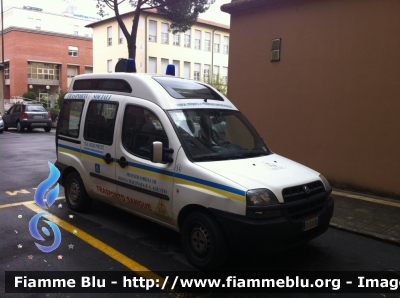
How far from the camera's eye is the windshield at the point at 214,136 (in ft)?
15.3

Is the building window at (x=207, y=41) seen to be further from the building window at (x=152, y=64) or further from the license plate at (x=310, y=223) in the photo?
the license plate at (x=310, y=223)

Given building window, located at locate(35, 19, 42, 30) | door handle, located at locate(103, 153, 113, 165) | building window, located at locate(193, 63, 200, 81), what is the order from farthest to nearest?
1. building window, located at locate(35, 19, 42, 30)
2. building window, located at locate(193, 63, 200, 81)
3. door handle, located at locate(103, 153, 113, 165)

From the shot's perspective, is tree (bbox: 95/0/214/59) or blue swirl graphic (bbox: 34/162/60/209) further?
tree (bbox: 95/0/214/59)

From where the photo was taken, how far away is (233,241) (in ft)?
13.2

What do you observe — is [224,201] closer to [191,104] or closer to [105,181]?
[191,104]

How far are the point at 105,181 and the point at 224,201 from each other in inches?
88.9

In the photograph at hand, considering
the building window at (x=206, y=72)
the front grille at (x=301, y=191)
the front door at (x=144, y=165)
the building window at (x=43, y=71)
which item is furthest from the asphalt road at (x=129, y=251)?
the building window at (x=43, y=71)

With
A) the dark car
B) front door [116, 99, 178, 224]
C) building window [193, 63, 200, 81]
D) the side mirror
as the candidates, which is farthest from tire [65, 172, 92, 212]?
building window [193, 63, 200, 81]

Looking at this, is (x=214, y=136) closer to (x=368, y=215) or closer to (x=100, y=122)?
(x=100, y=122)

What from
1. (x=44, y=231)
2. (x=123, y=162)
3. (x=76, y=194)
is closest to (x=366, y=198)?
(x=123, y=162)

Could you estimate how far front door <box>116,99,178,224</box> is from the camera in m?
4.73

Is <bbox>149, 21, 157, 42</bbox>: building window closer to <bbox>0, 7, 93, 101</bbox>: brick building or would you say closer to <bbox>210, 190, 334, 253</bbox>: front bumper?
<bbox>0, 7, 93, 101</bbox>: brick building

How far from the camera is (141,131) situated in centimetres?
515

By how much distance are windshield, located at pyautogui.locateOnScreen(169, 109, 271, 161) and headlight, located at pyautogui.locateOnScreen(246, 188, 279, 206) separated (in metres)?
0.77
